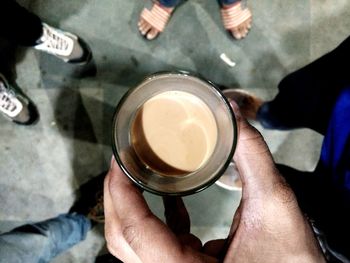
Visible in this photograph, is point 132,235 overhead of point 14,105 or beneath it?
overhead

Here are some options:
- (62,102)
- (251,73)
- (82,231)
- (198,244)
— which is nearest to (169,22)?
(251,73)

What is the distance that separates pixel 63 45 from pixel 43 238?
2.36 ft

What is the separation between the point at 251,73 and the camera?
1795mm

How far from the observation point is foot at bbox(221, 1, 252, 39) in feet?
5.71

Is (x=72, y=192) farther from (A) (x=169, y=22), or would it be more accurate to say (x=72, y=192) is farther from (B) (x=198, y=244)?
(B) (x=198, y=244)

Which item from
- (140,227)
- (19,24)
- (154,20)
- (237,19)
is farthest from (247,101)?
(140,227)

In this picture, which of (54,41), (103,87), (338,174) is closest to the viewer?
(338,174)

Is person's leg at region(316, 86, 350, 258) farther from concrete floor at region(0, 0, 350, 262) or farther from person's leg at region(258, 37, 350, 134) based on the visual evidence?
concrete floor at region(0, 0, 350, 262)

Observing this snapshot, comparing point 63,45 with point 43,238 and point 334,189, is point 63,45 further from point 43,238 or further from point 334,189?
point 334,189

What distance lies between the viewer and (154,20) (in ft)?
5.72

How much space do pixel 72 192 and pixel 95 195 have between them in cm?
9

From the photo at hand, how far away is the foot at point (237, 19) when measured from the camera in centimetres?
174

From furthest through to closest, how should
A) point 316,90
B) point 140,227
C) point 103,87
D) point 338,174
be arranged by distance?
point 103,87 → point 316,90 → point 338,174 → point 140,227

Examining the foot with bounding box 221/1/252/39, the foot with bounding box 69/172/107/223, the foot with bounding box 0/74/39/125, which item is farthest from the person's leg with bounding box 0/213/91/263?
the foot with bounding box 221/1/252/39
